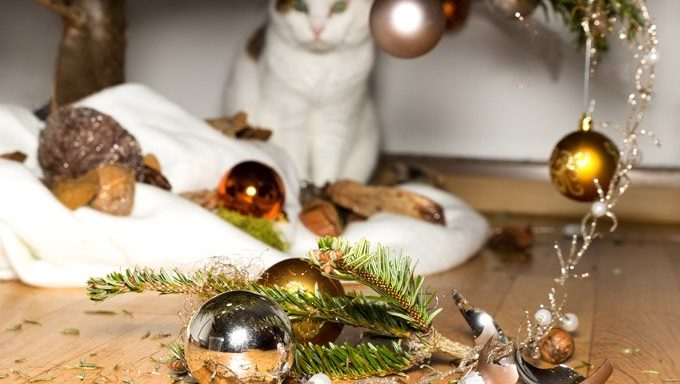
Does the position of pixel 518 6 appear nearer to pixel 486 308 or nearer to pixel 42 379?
pixel 486 308

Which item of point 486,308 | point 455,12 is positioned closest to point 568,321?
point 486,308

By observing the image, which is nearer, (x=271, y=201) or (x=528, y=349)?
(x=528, y=349)

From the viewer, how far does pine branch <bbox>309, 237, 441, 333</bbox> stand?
0.93 meters

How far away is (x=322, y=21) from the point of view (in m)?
1.91

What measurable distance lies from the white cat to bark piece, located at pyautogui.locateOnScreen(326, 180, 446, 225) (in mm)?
261

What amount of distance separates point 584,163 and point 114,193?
682 millimetres

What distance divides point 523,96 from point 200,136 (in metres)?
0.85

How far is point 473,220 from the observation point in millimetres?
1867

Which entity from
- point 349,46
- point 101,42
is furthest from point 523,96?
point 101,42

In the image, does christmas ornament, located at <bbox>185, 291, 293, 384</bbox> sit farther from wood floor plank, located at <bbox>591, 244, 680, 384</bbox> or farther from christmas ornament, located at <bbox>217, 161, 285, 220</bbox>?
christmas ornament, located at <bbox>217, 161, 285, 220</bbox>

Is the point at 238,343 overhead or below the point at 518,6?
below

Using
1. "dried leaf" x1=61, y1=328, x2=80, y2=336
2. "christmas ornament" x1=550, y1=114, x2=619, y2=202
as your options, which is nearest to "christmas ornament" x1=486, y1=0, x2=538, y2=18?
"christmas ornament" x1=550, y1=114, x2=619, y2=202

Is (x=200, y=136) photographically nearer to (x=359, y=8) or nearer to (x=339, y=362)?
(x=359, y=8)

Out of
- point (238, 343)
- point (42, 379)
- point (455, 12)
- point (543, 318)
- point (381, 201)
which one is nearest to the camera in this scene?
point (238, 343)
